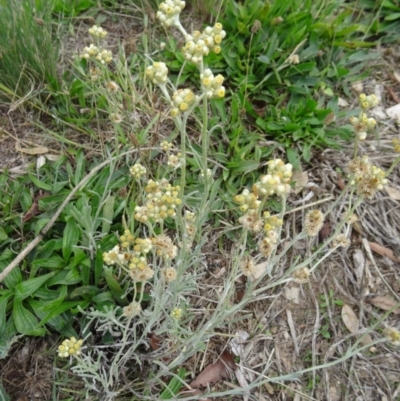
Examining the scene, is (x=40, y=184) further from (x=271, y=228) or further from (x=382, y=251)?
(x=382, y=251)

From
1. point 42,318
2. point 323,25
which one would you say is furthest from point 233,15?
point 42,318

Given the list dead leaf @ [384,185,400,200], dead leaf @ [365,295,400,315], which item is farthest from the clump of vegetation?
dead leaf @ [384,185,400,200]

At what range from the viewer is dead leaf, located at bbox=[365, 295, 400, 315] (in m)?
2.33

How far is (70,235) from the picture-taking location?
80.0 inches

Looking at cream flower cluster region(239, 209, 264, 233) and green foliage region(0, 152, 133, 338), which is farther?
green foliage region(0, 152, 133, 338)

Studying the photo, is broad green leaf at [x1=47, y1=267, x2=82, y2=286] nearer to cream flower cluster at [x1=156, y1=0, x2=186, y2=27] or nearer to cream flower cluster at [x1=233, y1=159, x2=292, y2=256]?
cream flower cluster at [x1=233, y1=159, x2=292, y2=256]

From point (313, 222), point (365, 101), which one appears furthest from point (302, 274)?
point (365, 101)

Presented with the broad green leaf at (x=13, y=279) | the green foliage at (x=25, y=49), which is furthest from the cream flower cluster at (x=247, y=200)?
the green foliage at (x=25, y=49)

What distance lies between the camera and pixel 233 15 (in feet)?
9.02

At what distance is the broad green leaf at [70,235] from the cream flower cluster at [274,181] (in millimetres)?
1075

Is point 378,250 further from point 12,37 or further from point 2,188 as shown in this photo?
point 12,37

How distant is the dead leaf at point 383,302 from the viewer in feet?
7.63

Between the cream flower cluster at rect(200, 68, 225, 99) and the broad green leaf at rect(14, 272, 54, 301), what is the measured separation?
3.99ft

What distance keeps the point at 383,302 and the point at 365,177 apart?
1.21 metres
